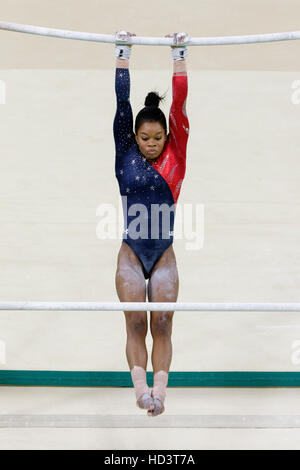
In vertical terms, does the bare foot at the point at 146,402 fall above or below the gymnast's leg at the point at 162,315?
below

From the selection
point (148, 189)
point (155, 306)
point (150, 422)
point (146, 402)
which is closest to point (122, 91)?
point (148, 189)

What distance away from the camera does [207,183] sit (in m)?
3.41

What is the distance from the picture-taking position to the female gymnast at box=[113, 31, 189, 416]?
2.20 metres

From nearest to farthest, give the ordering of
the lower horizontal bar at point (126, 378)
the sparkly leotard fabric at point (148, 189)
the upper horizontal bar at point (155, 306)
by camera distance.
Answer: the upper horizontal bar at point (155, 306)
the sparkly leotard fabric at point (148, 189)
the lower horizontal bar at point (126, 378)

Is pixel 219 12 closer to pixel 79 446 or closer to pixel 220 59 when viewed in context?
pixel 220 59

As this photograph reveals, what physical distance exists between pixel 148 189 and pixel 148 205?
6 cm

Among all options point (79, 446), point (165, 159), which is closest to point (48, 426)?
point (79, 446)

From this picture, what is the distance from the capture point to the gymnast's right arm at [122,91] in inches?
85.1

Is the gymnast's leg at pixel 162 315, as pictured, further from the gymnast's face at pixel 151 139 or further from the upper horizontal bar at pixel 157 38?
the upper horizontal bar at pixel 157 38

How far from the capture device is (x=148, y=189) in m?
2.26

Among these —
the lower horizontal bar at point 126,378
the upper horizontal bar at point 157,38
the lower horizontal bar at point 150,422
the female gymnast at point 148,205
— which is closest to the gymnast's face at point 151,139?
the female gymnast at point 148,205

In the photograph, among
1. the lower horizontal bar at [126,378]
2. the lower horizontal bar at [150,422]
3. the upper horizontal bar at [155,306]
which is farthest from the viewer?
the lower horizontal bar at [126,378]

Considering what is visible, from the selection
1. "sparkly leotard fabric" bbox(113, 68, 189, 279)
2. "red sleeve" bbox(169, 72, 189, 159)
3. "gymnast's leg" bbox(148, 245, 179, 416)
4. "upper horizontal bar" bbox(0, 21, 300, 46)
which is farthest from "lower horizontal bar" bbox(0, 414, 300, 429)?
"upper horizontal bar" bbox(0, 21, 300, 46)

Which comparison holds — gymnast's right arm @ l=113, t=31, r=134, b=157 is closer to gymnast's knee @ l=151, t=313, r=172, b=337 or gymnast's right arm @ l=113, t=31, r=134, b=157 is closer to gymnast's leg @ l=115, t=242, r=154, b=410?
gymnast's leg @ l=115, t=242, r=154, b=410
